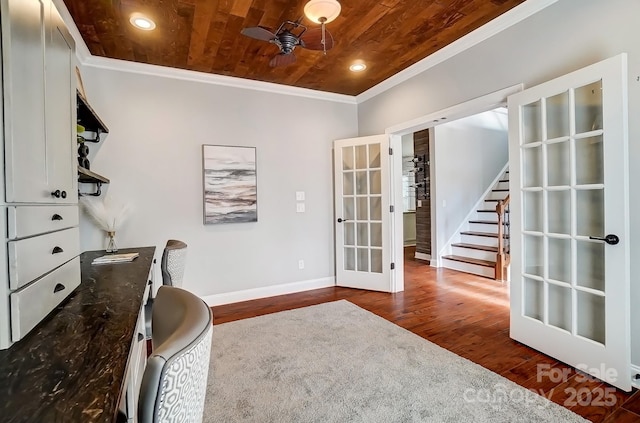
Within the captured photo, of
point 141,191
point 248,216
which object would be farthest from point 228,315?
point 141,191

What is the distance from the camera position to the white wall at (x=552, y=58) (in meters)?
1.93

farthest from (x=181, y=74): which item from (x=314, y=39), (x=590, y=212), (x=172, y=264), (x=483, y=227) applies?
(x=483, y=227)

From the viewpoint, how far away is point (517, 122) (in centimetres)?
247

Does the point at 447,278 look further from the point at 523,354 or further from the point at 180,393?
the point at 180,393

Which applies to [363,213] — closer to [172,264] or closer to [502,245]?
[502,245]

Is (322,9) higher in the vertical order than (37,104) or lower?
higher

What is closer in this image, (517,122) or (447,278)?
(517,122)

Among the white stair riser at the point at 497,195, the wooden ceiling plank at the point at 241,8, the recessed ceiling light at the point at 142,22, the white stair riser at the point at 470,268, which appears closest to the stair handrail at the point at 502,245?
the white stair riser at the point at 470,268

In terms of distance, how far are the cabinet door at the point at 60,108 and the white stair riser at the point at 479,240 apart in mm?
5671

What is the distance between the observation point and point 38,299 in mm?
1002

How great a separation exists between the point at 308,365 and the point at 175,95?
3.05 m

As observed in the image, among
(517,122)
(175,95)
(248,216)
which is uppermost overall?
(175,95)

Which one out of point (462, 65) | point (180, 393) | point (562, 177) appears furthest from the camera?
point (462, 65)

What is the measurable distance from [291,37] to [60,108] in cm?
167
